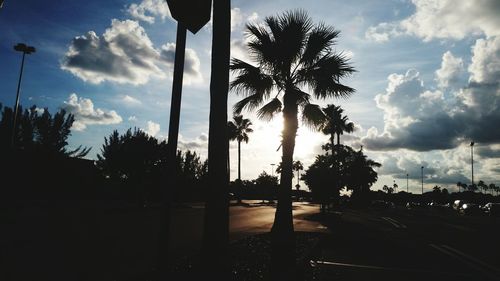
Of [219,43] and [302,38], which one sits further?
[302,38]

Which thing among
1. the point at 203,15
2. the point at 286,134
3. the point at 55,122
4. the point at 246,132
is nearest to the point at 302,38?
the point at 286,134

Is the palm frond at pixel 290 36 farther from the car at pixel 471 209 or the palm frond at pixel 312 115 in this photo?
the car at pixel 471 209

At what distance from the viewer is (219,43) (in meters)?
5.48

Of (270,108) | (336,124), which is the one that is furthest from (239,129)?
(270,108)

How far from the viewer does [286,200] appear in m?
11.4

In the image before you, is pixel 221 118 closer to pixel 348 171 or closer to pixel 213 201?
pixel 213 201

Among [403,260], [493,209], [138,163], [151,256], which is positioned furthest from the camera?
[493,209]

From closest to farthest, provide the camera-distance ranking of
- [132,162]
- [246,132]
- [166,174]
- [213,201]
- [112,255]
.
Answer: [166,174], [213,201], [112,255], [132,162], [246,132]

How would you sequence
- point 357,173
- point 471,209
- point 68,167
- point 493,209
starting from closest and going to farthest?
point 68,167, point 493,209, point 471,209, point 357,173

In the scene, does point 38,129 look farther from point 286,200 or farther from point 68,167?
point 286,200

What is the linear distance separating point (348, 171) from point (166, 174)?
64994 mm

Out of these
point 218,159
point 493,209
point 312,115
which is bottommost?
point 493,209

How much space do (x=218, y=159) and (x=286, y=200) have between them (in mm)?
6735

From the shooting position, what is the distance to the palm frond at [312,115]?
12969 millimetres
